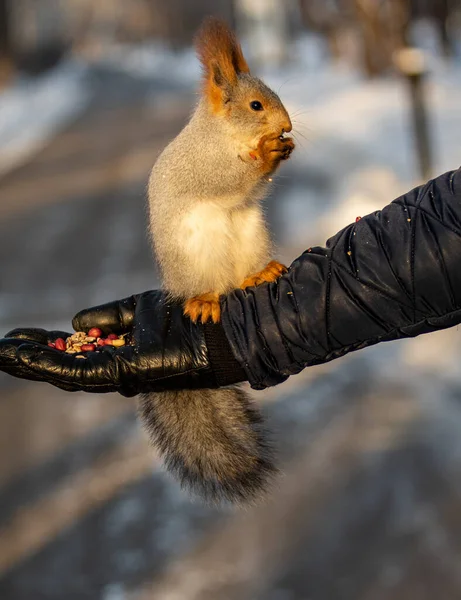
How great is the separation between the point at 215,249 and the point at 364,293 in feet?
1.72

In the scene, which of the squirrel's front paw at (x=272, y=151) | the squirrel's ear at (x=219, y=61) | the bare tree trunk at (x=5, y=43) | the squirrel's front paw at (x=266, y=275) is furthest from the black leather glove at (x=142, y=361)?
the bare tree trunk at (x=5, y=43)

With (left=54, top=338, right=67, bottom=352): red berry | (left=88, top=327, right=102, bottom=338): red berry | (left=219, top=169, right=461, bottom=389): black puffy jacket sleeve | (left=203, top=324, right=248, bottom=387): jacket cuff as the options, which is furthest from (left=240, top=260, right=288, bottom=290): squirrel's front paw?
(left=54, top=338, right=67, bottom=352): red berry

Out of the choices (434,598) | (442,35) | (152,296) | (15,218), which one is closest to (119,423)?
(434,598)

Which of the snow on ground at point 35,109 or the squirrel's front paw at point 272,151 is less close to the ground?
the squirrel's front paw at point 272,151

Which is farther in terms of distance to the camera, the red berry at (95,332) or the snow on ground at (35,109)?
the snow on ground at (35,109)

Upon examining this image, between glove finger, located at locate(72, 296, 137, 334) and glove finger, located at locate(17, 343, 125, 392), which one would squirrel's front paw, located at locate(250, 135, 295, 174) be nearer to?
glove finger, located at locate(72, 296, 137, 334)

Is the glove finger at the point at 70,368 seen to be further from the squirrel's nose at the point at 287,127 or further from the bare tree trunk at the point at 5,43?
the bare tree trunk at the point at 5,43

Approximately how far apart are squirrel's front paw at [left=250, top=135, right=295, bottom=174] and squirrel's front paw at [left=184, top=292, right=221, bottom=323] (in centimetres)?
38

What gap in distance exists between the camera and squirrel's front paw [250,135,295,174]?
2574 mm

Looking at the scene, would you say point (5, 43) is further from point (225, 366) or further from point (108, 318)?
point (225, 366)

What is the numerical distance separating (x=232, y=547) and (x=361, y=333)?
190cm

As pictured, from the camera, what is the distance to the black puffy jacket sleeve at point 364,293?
6.92ft

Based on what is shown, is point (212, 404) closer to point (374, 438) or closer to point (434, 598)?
point (434, 598)

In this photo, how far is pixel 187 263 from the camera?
261cm
